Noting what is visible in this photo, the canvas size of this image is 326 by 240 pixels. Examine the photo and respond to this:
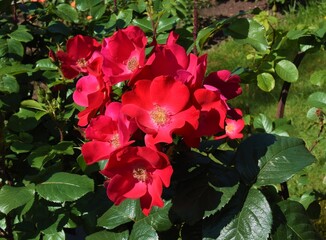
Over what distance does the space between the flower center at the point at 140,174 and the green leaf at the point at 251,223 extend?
0.19 meters

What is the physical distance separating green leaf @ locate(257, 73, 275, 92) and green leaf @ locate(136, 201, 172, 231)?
52 cm

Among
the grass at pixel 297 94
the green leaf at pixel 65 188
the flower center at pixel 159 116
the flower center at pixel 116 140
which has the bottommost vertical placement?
the grass at pixel 297 94

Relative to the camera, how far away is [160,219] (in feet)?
3.73

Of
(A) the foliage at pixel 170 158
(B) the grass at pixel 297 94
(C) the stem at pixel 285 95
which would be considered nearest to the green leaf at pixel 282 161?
(A) the foliage at pixel 170 158

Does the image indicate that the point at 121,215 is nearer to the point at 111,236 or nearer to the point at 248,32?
the point at 111,236

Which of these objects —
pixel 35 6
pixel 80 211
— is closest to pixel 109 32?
pixel 35 6

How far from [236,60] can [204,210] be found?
126 inches

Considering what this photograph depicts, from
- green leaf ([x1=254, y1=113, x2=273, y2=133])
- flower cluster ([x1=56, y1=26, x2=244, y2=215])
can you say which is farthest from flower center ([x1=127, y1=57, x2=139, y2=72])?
green leaf ([x1=254, y1=113, x2=273, y2=133])

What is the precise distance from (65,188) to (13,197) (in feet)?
0.34

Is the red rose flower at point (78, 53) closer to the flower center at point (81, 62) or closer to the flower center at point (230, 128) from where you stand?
the flower center at point (81, 62)

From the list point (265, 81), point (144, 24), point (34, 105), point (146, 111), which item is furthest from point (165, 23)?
point (146, 111)

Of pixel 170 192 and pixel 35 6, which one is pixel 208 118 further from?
pixel 35 6

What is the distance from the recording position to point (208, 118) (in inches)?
37.9

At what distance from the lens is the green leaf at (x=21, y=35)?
1.52m
